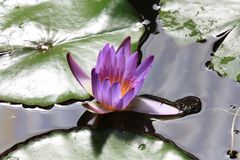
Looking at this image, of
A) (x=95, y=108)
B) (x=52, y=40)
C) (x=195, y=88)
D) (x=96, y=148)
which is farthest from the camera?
(x=52, y=40)

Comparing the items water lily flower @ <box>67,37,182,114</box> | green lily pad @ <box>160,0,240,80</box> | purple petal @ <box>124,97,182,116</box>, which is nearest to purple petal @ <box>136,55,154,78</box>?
water lily flower @ <box>67,37,182,114</box>

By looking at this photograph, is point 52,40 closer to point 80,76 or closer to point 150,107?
point 80,76

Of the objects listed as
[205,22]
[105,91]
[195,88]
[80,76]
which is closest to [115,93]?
[105,91]

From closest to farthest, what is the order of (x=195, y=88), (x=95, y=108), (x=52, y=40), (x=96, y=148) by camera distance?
(x=96, y=148) < (x=95, y=108) < (x=195, y=88) < (x=52, y=40)

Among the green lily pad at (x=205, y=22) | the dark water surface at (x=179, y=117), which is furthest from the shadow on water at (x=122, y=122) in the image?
Result: the green lily pad at (x=205, y=22)

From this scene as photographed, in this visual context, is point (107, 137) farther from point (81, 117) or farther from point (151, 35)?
point (151, 35)
